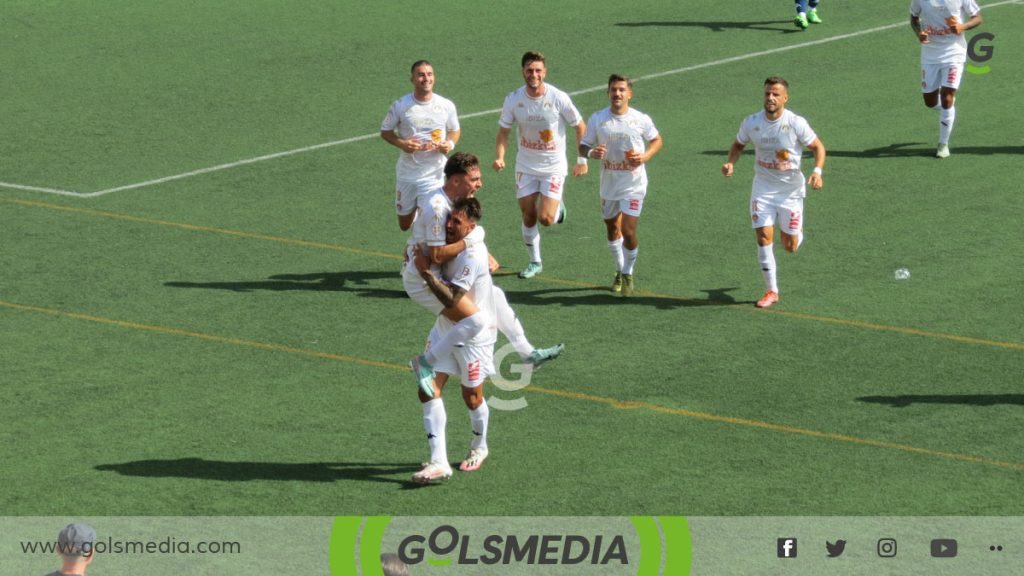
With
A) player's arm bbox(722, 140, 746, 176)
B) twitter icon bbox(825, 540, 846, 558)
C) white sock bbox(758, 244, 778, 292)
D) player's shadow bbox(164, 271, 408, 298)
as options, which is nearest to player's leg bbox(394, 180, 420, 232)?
player's shadow bbox(164, 271, 408, 298)

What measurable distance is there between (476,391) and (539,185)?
6526mm

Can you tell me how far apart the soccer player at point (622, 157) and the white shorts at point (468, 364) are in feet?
18.2

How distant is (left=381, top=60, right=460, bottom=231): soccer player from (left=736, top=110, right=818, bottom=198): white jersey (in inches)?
127

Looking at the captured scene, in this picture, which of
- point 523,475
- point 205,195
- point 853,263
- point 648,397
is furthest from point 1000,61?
point 523,475

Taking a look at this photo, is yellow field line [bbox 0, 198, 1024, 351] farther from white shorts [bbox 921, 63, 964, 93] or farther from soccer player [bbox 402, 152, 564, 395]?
white shorts [bbox 921, 63, 964, 93]

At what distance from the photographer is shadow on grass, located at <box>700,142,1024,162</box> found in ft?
81.0

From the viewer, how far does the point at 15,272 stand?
18.7m

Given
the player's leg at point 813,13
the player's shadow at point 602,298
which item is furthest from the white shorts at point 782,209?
the player's leg at point 813,13

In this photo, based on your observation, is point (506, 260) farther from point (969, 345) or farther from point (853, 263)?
point (969, 345)

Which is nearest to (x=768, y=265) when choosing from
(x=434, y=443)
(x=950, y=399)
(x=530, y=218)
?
(x=530, y=218)

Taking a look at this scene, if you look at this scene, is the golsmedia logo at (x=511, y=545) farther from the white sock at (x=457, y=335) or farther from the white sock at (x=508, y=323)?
the white sock at (x=508, y=323)

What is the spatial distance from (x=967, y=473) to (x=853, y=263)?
6.58 m

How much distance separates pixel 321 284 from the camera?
60.6 feet

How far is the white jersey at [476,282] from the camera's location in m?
12.4
